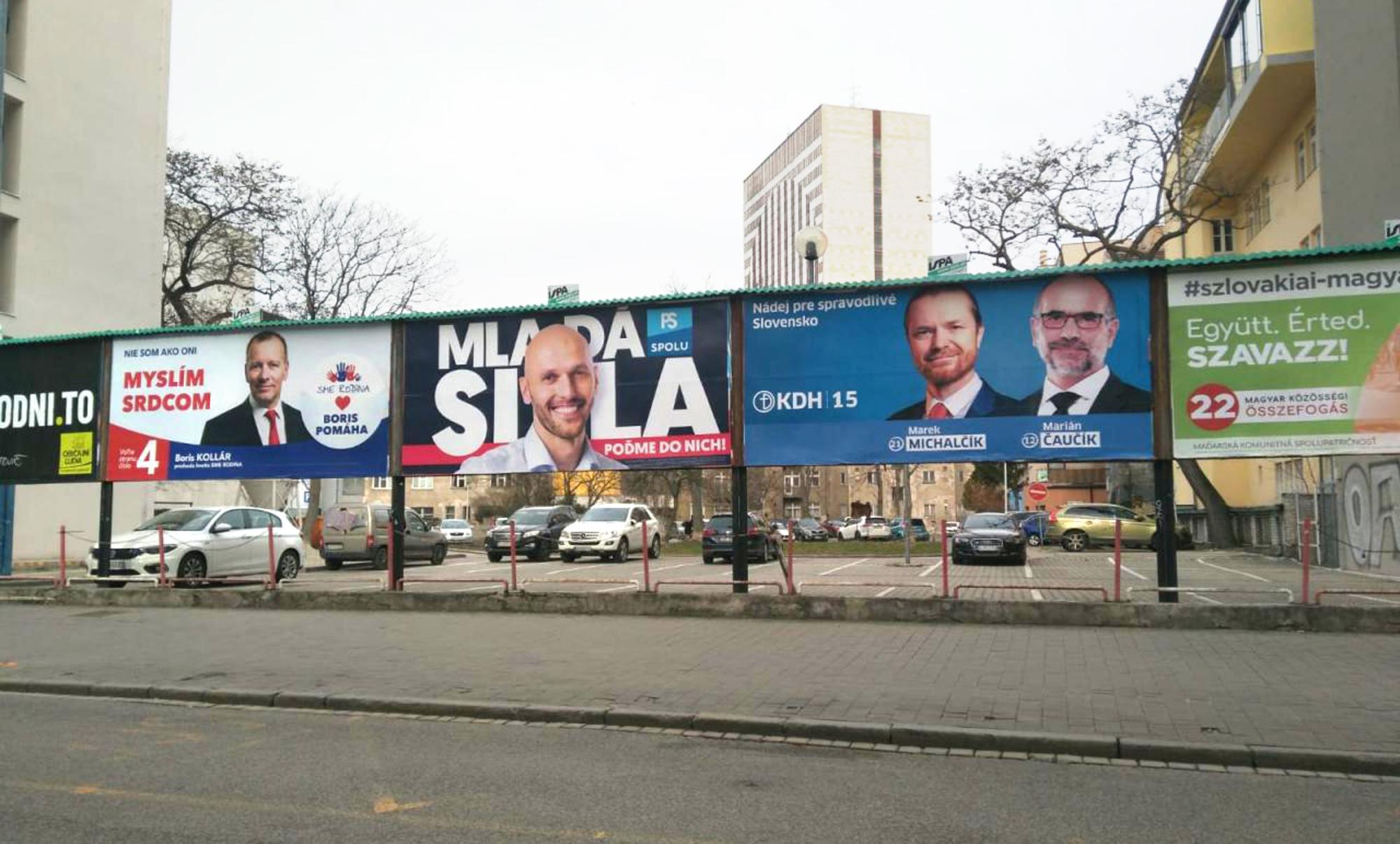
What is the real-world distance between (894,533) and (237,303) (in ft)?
116

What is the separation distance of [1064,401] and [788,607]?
4409 millimetres

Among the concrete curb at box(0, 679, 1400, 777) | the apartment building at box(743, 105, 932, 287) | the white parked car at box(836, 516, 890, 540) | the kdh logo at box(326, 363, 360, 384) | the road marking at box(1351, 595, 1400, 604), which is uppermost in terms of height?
the apartment building at box(743, 105, 932, 287)

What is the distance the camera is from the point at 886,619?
43.0ft

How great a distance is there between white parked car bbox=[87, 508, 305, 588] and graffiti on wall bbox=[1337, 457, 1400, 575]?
1988 cm

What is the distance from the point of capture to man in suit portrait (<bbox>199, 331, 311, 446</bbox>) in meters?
16.4

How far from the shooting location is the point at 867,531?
2360 inches

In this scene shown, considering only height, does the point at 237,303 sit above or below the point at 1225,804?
above

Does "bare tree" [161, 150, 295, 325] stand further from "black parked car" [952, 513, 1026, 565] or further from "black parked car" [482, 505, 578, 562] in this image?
"black parked car" [952, 513, 1026, 565]

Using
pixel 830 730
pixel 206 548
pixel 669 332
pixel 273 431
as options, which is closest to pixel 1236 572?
pixel 669 332

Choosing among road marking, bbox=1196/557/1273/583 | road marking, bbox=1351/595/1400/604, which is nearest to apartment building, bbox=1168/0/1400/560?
road marking, bbox=1196/557/1273/583

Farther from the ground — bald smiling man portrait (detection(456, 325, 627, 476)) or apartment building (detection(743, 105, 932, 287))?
apartment building (detection(743, 105, 932, 287))

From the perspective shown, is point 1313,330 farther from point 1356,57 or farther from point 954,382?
point 1356,57

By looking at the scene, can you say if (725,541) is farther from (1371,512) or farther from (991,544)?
(1371,512)

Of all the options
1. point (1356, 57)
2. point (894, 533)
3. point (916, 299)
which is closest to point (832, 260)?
point (894, 533)
